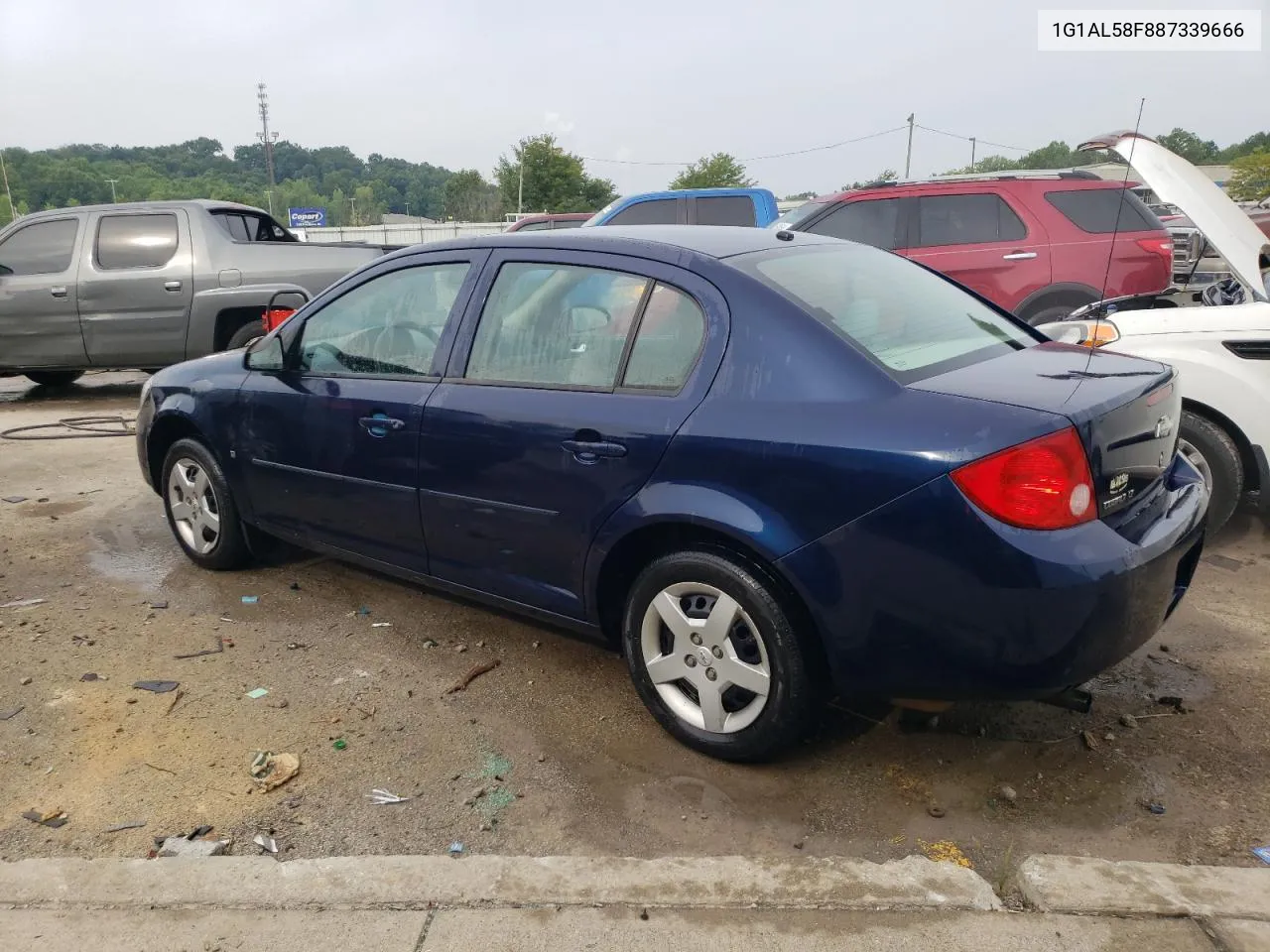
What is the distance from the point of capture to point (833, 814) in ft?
9.11

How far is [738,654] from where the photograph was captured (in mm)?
2889

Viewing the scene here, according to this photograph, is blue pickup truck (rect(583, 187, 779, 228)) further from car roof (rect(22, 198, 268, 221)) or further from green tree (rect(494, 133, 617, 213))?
green tree (rect(494, 133, 617, 213))

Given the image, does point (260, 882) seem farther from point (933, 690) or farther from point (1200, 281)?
point (1200, 281)

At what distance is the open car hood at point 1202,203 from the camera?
475 cm

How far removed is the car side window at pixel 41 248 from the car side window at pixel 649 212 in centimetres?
539

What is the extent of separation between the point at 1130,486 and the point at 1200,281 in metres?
7.28

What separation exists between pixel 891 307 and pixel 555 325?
1141mm

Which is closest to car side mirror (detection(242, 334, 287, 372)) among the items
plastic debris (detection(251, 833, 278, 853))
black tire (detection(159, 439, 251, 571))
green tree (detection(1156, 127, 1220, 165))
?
black tire (detection(159, 439, 251, 571))

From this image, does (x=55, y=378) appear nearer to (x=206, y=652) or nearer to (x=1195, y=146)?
(x=206, y=652)

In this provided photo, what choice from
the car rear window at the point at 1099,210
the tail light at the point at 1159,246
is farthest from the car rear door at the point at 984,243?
the tail light at the point at 1159,246

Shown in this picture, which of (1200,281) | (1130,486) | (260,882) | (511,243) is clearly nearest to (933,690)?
(1130,486)

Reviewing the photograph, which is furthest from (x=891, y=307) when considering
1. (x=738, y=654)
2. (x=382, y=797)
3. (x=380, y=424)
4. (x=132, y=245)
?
(x=132, y=245)

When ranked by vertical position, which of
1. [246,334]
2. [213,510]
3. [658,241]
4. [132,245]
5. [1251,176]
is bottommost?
[213,510]

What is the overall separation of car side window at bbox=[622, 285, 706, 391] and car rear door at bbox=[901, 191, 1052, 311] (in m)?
5.18
